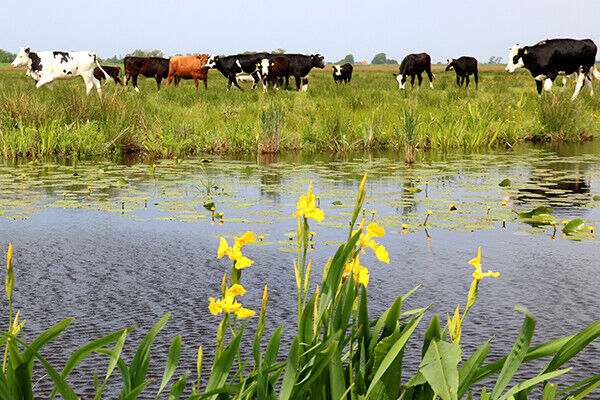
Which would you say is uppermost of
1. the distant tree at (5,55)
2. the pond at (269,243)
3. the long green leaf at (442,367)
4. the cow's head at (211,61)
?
the distant tree at (5,55)

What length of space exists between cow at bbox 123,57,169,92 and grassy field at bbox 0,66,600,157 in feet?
54.3

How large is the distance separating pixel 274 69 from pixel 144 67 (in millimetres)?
5907

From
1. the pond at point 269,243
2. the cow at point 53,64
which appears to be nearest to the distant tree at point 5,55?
the cow at point 53,64

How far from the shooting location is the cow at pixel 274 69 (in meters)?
29.4

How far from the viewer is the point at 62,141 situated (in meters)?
11.2

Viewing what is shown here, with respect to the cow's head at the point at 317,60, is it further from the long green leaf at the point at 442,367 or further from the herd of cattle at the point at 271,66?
the long green leaf at the point at 442,367

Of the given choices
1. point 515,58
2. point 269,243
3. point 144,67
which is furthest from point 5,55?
point 269,243

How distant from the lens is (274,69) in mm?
30547

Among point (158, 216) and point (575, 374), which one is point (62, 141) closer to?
point (158, 216)

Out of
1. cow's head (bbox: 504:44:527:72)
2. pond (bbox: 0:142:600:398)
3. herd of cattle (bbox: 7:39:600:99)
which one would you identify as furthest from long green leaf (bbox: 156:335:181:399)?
cow's head (bbox: 504:44:527:72)

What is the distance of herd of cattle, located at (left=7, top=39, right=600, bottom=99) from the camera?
855 inches

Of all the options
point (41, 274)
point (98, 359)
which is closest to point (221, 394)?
point (98, 359)

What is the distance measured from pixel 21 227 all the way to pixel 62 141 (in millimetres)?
5512

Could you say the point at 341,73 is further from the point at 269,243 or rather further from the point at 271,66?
the point at 269,243
